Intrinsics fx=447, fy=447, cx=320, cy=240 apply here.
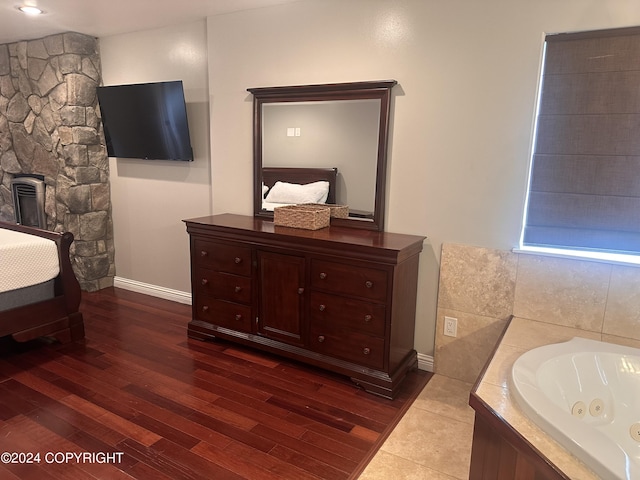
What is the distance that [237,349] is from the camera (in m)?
3.14

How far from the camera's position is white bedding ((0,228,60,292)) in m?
2.83

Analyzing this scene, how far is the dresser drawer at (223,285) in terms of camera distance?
304cm

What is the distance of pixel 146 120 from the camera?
12.5ft

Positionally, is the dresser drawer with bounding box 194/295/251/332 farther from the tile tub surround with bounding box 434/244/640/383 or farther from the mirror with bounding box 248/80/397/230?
the tile tub surround with bounding box 434/244/640/383

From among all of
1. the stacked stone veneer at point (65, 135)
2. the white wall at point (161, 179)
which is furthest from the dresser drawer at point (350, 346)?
the stacked stone veneer at point (65, 135)

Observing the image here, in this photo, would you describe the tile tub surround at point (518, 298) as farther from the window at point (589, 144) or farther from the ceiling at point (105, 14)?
the ceiling at point (105, 14)

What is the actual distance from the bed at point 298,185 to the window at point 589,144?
49.8 inches

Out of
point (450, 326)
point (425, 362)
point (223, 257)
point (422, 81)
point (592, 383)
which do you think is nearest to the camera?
point (592, 383)

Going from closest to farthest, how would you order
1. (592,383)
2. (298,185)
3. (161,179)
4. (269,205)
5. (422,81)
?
(592,383), (422,81), (298,185), (269,205), (161,179)

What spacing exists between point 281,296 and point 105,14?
2530mm

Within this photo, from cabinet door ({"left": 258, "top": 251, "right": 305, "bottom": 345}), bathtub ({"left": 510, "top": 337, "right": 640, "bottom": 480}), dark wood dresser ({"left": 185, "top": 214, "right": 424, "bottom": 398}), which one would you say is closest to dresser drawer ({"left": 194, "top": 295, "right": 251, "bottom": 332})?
dark wood dresser ({"left": 185, "top": 214, "right": 424, "bottom": 398})

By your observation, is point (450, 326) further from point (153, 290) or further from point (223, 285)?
point (153, 290)

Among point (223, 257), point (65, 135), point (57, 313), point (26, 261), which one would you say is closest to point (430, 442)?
point (223, 257)

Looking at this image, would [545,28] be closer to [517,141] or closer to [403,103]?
[517,141]
